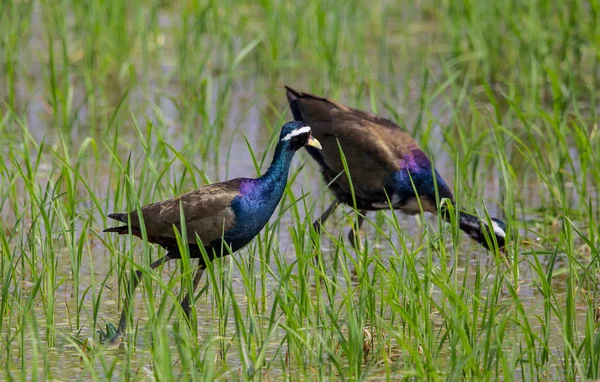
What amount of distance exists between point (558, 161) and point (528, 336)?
283cm

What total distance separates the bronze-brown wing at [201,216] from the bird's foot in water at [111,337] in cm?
40

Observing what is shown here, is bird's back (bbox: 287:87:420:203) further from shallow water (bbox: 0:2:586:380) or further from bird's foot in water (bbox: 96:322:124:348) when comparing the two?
bird's foot in water (bbox: 96:322:124:348)

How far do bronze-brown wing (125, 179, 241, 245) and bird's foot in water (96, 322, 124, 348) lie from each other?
40 centimetres

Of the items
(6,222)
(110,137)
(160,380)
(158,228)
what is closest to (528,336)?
(160,380)

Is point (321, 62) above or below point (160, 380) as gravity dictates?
above

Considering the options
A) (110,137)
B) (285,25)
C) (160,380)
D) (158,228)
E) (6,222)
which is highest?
(285,25)

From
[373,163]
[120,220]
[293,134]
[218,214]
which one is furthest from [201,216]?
[373,163]

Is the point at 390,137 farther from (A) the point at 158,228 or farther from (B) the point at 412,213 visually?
(A) the point at 158,228

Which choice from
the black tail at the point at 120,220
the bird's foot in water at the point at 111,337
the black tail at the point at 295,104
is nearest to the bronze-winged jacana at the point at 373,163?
the black tail at the point at 295,104

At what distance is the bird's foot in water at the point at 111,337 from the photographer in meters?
4.83

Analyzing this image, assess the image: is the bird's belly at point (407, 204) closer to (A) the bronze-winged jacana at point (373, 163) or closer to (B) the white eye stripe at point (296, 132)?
(A) the bronze-winged jacana at point (373, 163)

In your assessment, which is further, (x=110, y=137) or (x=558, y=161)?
(x=110, y=137)

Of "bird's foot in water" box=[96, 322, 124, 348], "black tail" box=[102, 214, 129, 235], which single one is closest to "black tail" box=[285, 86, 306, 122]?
"black tail" box=[102, 214, 129, 235]

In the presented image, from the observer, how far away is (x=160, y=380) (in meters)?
3.71
